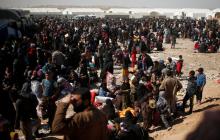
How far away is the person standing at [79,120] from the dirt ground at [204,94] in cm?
93

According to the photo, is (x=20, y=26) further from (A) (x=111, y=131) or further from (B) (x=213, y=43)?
(A) (x=111, y=131)

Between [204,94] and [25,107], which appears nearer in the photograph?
[25,107]

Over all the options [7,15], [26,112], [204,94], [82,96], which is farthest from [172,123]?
[7,15]

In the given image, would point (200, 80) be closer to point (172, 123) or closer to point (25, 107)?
point (172, 123)

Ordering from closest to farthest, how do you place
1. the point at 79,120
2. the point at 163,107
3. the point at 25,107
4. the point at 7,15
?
the point at 79,120 → the point at 25,107 → the point at 163,107 → the point at 7,15

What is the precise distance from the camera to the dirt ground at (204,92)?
8.16 meters

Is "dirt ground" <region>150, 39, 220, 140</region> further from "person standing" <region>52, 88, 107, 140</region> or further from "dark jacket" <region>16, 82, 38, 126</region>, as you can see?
"dark jacket" <region>16, 82, 38, 126</region>

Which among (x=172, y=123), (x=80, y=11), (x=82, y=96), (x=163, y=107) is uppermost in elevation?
(x=82, y=96)

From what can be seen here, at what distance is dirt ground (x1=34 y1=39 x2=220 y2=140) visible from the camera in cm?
773

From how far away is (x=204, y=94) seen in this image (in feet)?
40.8

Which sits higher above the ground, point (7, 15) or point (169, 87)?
point (7, 15)

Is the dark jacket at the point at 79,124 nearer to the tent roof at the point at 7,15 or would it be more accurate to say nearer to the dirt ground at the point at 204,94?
the dirt ground at the point at 204,94

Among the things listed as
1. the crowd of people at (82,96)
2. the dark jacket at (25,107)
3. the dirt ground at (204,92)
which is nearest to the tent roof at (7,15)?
Answer: the crowd of people at (82,96)

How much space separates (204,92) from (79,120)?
998 cm
